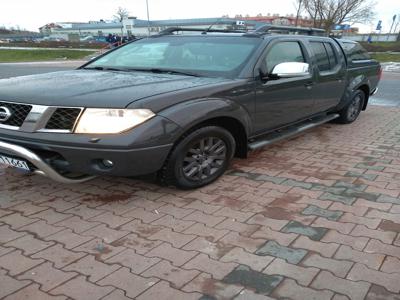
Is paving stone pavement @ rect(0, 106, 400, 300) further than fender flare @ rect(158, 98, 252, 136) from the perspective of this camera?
No

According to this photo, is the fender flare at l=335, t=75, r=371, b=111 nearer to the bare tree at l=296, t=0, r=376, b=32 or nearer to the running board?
the running board

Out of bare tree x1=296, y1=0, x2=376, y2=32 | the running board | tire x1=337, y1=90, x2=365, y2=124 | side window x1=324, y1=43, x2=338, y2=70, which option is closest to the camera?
A: the running board

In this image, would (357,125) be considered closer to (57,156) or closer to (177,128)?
(177,128)

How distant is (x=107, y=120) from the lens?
130 inches

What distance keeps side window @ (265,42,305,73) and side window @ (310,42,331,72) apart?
1.40 feet

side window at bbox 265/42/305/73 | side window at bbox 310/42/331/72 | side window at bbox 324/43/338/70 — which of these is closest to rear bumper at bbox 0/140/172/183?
side window at bbox 265/42/305/73

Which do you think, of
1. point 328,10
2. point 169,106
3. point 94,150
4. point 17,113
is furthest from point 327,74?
point 328,10

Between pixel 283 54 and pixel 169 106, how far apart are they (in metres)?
2.10

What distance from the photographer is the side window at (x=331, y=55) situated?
6.17 metres

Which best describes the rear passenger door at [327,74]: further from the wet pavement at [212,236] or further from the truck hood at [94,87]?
the truck hood at [94,87]

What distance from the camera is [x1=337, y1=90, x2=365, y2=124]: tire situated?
7227 mm

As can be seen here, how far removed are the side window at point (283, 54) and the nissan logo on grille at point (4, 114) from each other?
2.68 meters

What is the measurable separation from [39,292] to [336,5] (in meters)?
40.7

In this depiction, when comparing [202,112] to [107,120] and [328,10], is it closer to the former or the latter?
[107,120]
